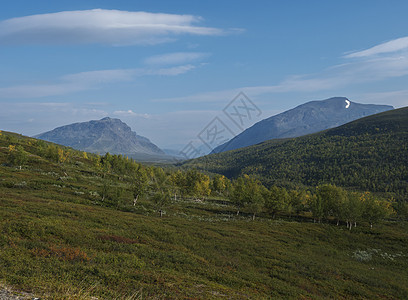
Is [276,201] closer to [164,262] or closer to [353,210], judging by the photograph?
[353,210]

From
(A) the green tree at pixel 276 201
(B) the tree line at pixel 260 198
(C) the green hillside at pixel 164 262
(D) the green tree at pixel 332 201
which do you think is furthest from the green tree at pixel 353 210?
(A) the green tree at pixel 276 201

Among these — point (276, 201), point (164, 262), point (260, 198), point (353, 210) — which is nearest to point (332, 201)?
point (353, 210)

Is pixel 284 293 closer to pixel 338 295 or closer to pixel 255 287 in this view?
pixel 255 287

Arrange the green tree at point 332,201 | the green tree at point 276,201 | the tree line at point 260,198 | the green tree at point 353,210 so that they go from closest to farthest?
the tree line at point 260,198
the green tree at point 353,210
the green tree at point 332,201
the green tree at point 276,201

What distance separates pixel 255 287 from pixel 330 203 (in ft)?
245

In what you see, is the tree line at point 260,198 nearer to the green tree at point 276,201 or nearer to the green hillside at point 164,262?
the green tree at point 276,201

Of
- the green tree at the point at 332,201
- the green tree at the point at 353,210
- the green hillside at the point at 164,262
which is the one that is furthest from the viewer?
the green tree at the point at 332,201

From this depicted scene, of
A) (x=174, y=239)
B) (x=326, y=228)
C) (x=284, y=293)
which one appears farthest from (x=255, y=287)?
(x=326, y=228)

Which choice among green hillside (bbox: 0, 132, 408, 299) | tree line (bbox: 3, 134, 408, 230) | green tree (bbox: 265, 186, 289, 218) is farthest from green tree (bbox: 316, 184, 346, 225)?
green hillside (bbox: 0, 132, 408, 299)

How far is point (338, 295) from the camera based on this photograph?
2530 centimetres

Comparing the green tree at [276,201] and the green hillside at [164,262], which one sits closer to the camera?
the green hillside at [164,262]

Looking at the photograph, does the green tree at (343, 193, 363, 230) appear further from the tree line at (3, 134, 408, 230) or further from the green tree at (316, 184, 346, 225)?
the green tree at (316, 184, 346, 225)

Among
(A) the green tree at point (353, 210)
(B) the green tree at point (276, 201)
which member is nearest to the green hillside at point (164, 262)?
(A) the green tree at point (353, 210)

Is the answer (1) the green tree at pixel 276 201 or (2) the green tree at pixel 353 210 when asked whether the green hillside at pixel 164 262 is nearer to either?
(2) the green tree at pixel 353 210
